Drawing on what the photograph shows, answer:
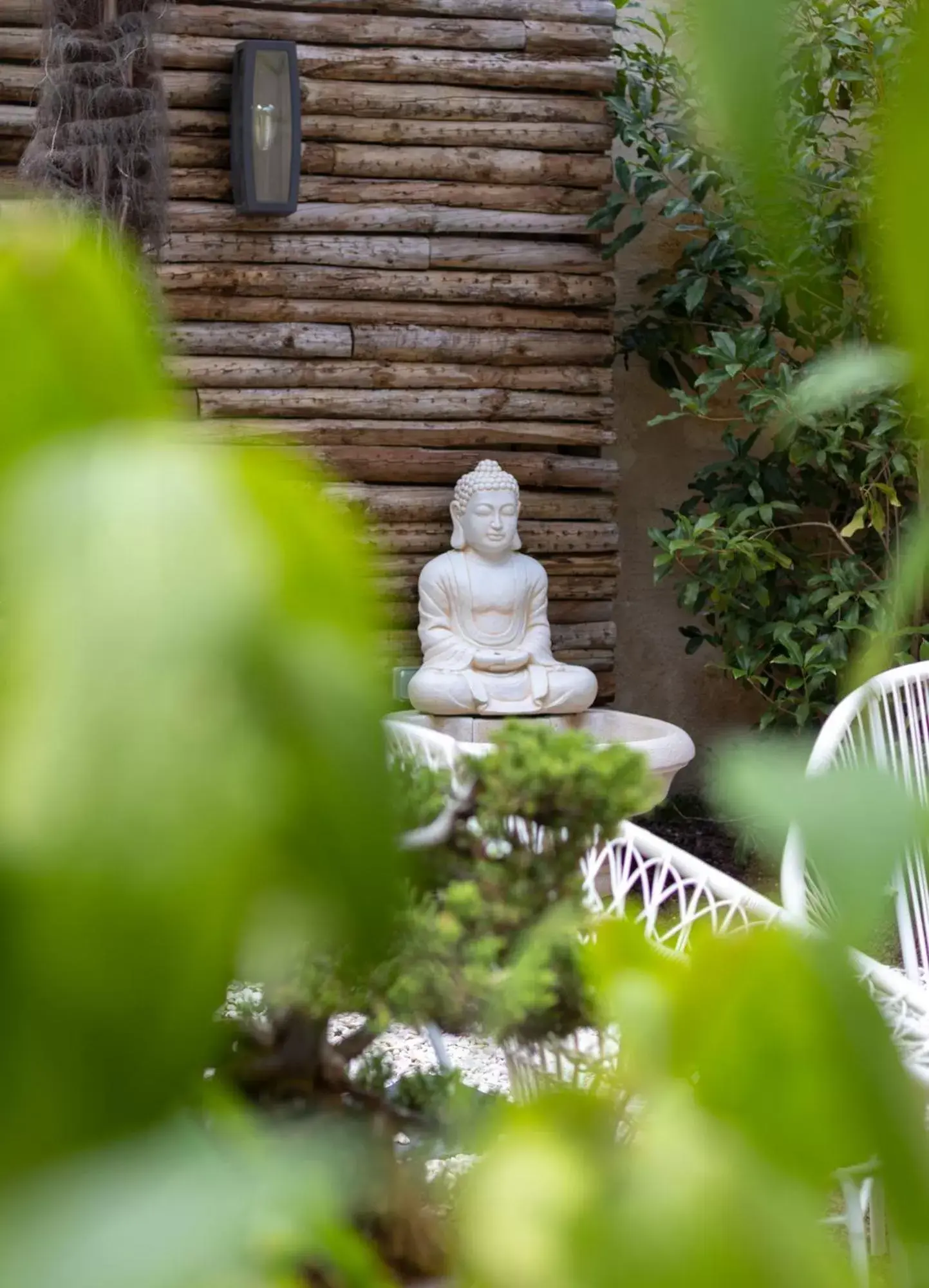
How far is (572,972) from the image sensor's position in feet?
0.72

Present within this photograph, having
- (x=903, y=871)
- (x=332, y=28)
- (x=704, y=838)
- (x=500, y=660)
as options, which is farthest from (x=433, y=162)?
(x=903, y=871)

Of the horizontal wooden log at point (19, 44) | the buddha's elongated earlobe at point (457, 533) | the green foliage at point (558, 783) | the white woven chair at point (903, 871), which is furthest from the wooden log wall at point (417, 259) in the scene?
the green foliage at point (558, 783)

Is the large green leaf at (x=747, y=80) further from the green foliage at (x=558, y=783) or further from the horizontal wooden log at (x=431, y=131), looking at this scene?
the horizontal wooden log at (x=431, y=131)

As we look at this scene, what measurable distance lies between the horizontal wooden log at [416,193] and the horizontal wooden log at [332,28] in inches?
17.5

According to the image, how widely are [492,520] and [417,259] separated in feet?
3.06

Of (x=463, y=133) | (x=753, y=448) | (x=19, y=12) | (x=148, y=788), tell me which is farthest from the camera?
(x=753, y=448)

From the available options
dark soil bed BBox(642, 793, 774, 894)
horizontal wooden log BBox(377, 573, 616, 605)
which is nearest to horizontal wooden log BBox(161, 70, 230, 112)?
horizontal wooden log BBox(377, 573, 616, 605)

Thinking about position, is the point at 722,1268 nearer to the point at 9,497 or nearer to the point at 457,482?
the point at 9,497

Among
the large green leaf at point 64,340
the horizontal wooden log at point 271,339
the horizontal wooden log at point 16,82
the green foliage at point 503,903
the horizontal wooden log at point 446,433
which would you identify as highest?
the horizontal wooden log at point 16,82

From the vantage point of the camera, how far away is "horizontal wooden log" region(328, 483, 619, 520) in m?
4.98

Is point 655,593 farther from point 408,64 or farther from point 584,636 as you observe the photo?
point 408,64

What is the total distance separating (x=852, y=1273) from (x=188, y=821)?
59mm

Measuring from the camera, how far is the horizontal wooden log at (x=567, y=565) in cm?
506

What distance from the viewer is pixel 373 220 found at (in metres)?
4.89
